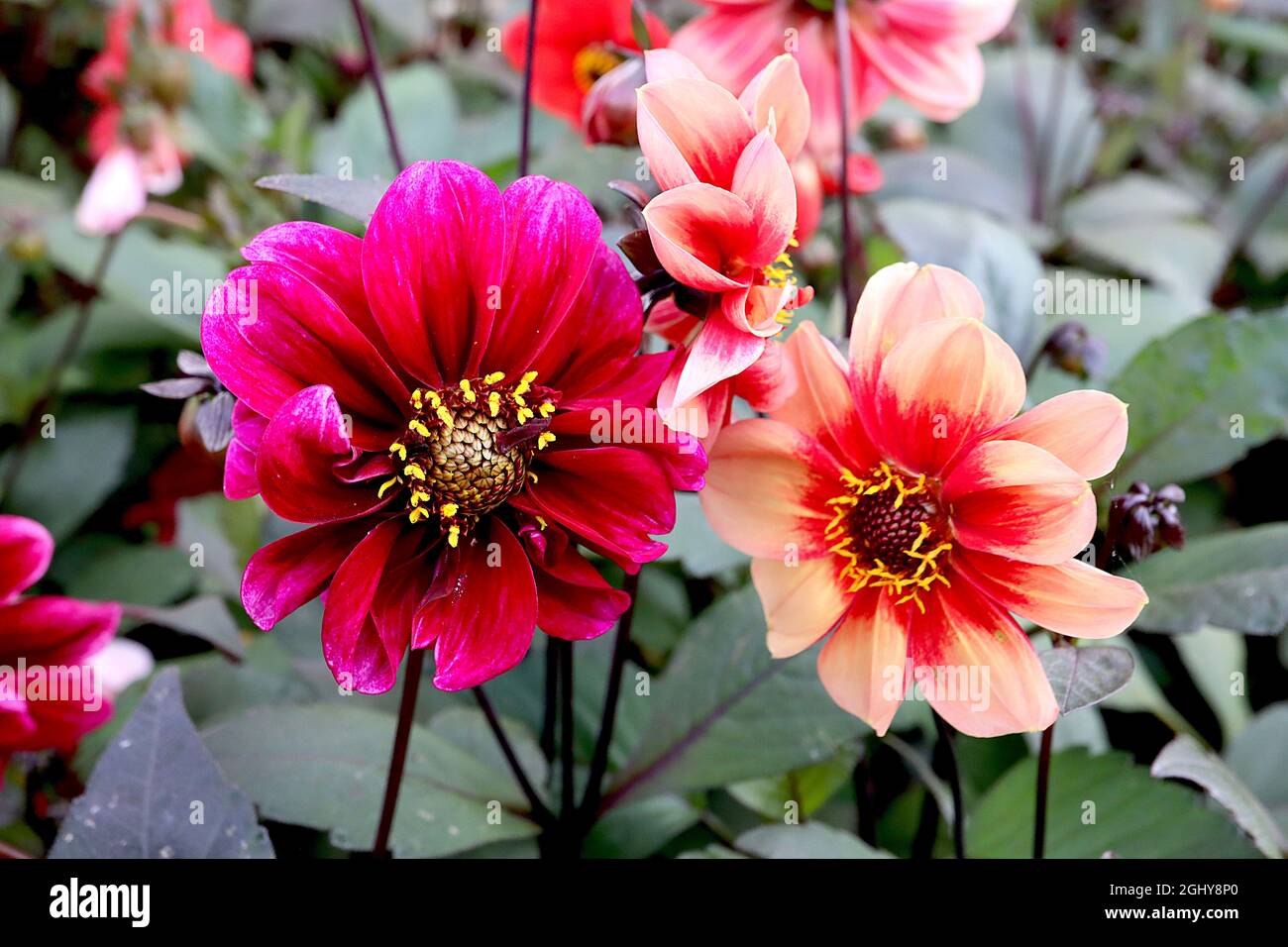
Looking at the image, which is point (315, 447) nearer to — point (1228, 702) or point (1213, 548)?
point (1213, 548)

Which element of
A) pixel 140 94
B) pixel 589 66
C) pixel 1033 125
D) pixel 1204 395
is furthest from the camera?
pixel 1033 125

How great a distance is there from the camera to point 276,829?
636 millimetres

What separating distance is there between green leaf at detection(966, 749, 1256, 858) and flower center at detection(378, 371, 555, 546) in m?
0.41

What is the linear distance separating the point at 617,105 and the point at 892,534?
28cm

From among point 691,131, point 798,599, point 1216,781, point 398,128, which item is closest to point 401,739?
point 798,599

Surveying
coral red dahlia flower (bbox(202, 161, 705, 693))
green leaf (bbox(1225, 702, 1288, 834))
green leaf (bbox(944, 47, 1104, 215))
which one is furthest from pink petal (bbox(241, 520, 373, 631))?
green leaf (bbox(944, 47, 1104, 215))

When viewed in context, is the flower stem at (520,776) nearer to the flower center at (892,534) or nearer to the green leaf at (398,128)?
the flower center at (892,534)

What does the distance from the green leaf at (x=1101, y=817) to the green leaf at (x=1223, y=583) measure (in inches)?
4.0

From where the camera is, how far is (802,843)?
61cm

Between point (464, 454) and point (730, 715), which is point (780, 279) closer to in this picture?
point (464, 454)

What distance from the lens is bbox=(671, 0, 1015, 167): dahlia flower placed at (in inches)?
28.5

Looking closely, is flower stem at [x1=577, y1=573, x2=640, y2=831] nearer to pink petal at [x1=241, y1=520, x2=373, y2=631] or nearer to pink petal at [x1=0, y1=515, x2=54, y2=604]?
pink petal at [x1=241, y1=520, x2=373, y2=631]

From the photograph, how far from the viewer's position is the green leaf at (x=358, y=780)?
595 mm
